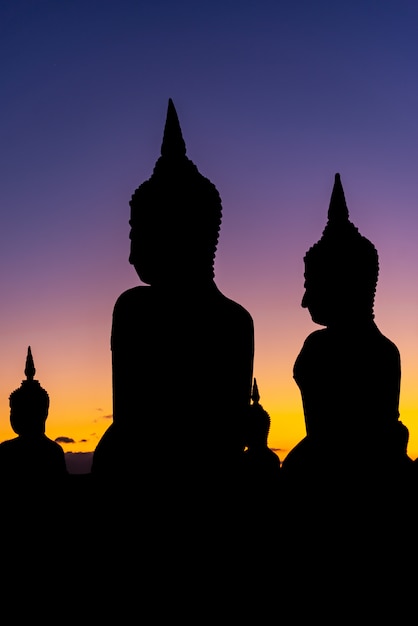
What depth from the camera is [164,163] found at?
5.65 metres

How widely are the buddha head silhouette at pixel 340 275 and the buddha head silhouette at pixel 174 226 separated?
1.25 m

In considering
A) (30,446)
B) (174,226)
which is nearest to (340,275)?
(174,226)

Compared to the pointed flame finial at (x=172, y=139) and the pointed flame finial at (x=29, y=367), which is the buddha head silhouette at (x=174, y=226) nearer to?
the pointed flame finial at (x=172, y=139)

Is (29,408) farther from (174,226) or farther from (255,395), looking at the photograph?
(255,395)

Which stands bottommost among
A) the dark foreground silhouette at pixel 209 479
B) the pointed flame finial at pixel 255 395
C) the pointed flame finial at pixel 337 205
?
the dark foreground silhouette at pixel 209 479

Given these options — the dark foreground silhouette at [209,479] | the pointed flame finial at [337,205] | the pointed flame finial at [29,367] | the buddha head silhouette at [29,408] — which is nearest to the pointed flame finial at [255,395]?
the pointed flame finial at [29,367]

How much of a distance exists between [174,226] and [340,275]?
5.84 ft

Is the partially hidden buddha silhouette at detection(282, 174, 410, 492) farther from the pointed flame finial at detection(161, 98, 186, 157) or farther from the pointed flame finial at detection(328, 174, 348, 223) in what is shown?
the pointed flame finial at detection(161, 98, 186, 157)

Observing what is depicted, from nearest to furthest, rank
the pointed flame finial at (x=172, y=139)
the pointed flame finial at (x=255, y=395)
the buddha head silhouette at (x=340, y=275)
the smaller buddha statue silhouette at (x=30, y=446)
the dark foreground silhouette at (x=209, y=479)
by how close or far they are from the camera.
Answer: the dark foreground silhouette at (x=209, y=479), the pointed flame finial at (x=172, y=139), the buddha head silhouette at (x=340, y=275), the smaller buddha statue silhouette at (x=30, y=446), the pointed flame finial at (x=255, y=395)

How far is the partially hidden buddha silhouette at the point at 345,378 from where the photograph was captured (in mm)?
5992

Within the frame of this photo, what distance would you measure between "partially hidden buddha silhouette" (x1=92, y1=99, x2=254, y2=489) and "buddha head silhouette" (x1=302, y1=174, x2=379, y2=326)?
1044mm

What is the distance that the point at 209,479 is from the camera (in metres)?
5.11

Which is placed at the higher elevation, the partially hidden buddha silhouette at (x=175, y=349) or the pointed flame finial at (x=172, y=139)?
the pointed flame finial at (x=172, y=139)

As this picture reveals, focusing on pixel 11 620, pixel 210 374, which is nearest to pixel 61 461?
pixel 11 620
